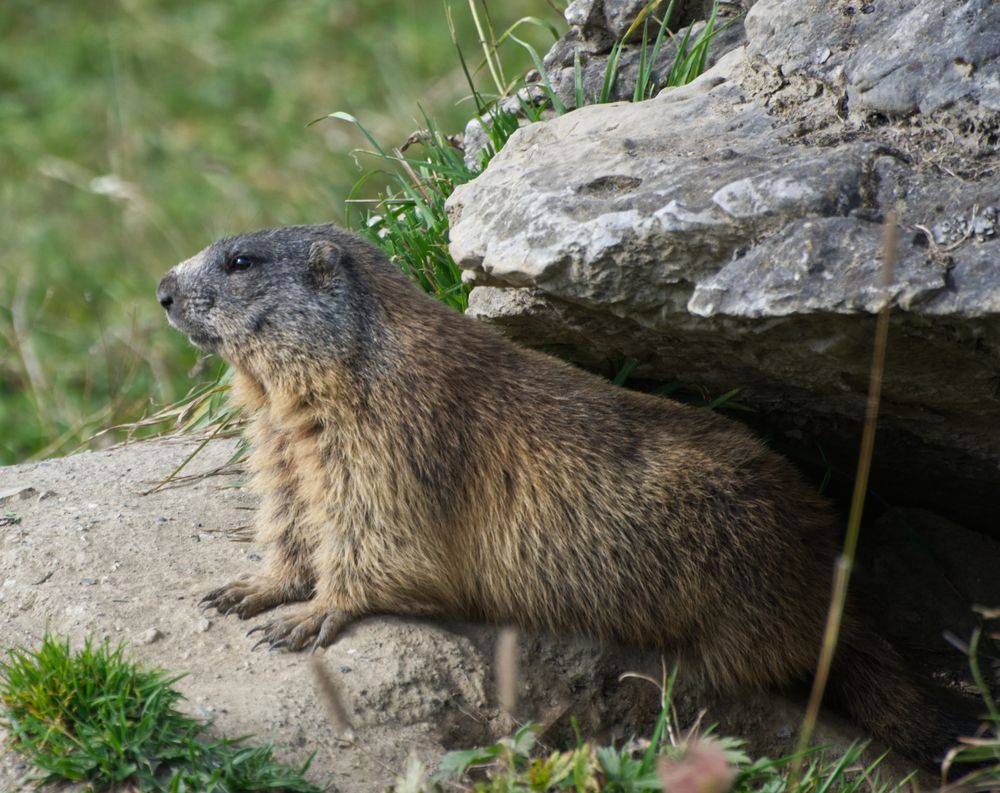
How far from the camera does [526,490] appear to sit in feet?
15.4

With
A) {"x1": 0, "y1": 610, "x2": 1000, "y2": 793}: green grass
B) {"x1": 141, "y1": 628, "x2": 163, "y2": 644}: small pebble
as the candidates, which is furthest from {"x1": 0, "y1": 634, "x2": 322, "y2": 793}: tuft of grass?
{"x1": 141, "y1": 628, "x2": 163, "y2": 644}: small pebble

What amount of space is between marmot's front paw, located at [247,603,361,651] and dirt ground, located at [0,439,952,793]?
0.16 feet

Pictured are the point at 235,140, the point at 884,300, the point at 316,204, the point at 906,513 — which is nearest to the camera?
the point at 884,300

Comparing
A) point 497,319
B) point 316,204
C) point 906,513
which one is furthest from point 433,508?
point 316,204

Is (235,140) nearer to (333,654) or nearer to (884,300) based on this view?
(333,654)

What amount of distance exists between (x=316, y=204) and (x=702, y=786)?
612cm

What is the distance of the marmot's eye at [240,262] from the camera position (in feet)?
16.5

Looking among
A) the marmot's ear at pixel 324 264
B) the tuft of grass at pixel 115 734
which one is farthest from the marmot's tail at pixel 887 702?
the marmot's ear at pixel 324 264

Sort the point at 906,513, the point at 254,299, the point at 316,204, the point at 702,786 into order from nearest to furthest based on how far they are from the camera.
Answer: the point at 702,786
the point at 254,299
the point at 906,513
the point at 316,204

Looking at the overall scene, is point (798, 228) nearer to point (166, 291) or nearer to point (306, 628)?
point (306, 628)

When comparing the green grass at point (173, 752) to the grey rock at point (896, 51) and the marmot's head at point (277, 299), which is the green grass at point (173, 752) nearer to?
the marmot's head at point (277, 299)

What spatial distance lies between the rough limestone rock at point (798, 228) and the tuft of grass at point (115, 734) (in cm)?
186

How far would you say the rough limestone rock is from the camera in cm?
405

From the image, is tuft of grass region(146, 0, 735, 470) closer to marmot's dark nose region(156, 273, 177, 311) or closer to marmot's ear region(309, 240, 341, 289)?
marmot's ear region(309, 240, 341, 289)
